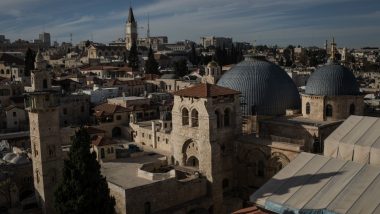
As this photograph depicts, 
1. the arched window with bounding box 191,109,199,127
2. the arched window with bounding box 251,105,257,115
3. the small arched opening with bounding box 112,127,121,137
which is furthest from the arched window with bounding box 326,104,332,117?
the small arched opening with bounding box 112,127,121,137

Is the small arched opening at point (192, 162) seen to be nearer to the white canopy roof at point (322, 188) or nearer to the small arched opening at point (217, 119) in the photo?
the small arched opening at point (217, 119)

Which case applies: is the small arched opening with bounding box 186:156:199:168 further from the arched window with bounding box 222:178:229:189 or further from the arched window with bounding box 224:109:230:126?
the arched window with bounding box 224:109:230:126

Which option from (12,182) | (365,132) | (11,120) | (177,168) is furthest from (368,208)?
(11,120)

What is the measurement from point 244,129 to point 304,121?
388 centimetres

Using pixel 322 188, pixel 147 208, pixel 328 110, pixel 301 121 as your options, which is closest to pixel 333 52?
pixel 328 110

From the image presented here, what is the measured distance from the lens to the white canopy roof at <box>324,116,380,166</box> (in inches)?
784

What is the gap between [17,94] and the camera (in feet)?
158

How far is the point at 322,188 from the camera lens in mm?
18297

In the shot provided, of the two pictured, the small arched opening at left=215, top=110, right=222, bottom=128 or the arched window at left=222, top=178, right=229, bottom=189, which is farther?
the arched window at left=222, top=178, right=229, bottom=189

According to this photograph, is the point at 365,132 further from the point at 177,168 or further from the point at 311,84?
the point at 177,168

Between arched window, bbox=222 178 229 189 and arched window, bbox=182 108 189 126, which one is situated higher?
arched window, bbox=182 108 189 126

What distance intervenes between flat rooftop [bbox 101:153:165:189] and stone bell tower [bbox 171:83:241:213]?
3.20 metres

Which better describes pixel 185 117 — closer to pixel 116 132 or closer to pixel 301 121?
pixel 301 121

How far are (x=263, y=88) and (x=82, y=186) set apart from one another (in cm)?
1429
